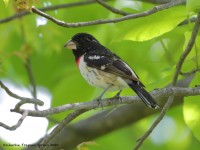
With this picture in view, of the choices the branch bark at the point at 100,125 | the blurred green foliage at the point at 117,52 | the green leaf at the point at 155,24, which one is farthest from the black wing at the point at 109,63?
the branch bark at the point at 100,125

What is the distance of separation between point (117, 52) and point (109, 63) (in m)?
A: 0.92

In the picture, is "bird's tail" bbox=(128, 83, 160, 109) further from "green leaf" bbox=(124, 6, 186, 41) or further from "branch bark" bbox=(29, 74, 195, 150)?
"branch bark" bbox=(29, 74, 195, 150)

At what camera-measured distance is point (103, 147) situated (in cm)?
770

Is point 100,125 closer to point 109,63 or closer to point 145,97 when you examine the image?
point 109,63

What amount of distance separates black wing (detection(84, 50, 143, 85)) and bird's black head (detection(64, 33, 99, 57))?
0.78 feet

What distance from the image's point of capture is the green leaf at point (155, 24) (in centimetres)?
486

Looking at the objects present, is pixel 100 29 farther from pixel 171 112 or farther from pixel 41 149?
pixel 41 149

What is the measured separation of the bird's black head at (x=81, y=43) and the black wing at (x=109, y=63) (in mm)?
237

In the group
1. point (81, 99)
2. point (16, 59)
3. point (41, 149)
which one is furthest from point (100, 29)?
point (41, 149)

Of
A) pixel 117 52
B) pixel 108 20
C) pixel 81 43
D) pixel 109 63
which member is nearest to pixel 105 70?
pixel 109 63

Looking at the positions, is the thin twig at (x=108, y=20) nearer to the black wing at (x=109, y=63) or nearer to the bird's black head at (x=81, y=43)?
the black wing at (x=109, y=63)

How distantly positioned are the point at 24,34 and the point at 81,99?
3.87ft

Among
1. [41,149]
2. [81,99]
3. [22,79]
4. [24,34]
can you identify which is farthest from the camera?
[22,79]

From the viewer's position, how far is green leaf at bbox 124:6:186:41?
4.86 m
